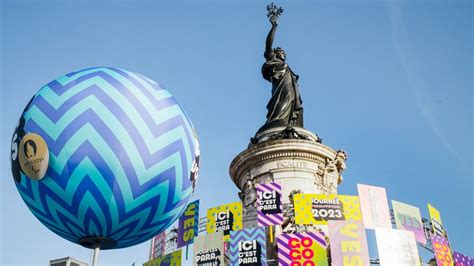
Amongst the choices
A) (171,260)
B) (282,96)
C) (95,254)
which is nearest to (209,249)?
(171,260)

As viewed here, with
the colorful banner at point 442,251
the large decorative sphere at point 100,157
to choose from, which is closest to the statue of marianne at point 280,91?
the colorful banner at point 442,251

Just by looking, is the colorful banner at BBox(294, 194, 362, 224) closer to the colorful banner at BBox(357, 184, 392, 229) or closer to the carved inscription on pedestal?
the colorful banner at BBox(357, 184, 392, 229)

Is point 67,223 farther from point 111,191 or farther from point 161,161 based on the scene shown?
point 161,161

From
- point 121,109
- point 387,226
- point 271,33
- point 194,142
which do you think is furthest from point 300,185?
point 121,109

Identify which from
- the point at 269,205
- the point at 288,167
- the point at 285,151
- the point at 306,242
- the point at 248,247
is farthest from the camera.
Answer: the point at 285,151

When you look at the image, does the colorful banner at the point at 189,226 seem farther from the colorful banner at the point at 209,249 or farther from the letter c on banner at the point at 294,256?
the letter c on banner at the point at 294,256

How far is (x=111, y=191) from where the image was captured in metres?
5.60

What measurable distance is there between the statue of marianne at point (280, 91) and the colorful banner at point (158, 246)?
8877mm

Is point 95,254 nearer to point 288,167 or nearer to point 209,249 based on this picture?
point 209,249

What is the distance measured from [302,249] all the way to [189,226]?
17.7 feet

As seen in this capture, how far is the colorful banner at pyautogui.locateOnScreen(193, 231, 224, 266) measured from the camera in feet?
53.9

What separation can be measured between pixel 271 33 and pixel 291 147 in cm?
855

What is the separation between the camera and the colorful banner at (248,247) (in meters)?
15.3

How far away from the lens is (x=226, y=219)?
1745cm
